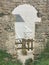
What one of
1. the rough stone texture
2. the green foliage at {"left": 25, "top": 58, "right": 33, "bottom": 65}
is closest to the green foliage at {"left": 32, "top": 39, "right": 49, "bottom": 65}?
the green foliage at {"left": 25, "top": 58, "right": 33, "bottom": 65}

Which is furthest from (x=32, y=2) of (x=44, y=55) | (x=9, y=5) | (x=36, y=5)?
(x=44, y=55)

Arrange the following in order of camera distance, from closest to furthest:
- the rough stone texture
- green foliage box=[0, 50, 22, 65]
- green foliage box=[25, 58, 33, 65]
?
green foliage box=[0, 50, 22, 65] → the rough stone texture → green foliage box=[25, 58, 33, 65]

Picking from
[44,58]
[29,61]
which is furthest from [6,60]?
[44,58]

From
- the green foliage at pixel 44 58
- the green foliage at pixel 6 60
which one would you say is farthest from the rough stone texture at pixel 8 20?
the green foliage at pixel 44 58

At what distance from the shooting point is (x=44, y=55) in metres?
9.00

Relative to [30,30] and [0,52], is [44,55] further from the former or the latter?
[30,30]

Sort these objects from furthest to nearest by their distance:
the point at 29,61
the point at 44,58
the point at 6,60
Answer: the point at 29,61
the point at 44,58
the point at 6,60

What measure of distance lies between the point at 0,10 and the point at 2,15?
16 centimetres

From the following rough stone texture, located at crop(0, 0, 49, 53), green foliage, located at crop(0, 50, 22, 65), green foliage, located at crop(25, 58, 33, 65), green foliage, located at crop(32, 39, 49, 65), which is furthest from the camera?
green foliage, located at crop(25, 58, 33, 65)

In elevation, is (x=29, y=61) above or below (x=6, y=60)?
below

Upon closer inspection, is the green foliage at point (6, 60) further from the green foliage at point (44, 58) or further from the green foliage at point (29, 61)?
the green foliage at point (44, 58)

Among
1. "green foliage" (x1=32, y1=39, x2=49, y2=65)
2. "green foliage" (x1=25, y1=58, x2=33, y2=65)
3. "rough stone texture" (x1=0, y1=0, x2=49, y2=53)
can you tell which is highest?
"rough stone texture" (x1=0, y1=0, x2=49, y2=53)

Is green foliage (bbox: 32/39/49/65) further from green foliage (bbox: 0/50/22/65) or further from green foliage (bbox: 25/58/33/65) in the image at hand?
green foliage (bbox: 0/50/22/65)

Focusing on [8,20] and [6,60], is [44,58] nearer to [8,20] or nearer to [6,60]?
[6,60]
